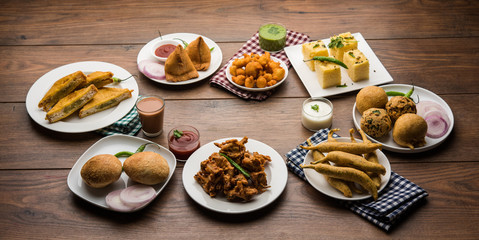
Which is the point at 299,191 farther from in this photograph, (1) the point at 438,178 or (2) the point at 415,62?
(2) the point at 415,62

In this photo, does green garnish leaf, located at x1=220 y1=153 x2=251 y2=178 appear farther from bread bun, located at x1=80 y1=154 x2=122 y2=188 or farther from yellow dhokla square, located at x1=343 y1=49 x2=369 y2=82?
yellow dhokla square, located at x1=343 y1=49 x2=369 y2=82

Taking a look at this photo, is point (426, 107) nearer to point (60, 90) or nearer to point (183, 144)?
point (183, 144)

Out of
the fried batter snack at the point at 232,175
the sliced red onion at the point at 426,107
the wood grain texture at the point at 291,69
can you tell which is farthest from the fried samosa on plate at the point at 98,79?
the sliced red onion at the point at 426,107

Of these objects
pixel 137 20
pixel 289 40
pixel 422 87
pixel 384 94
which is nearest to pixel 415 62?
pixel 422 87

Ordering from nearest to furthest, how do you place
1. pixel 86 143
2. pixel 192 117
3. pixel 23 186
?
pixel 23 186, pixel 86 143, pixel 192 117

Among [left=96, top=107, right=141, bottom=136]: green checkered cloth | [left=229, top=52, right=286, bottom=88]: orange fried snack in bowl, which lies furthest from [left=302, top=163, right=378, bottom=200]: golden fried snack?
[left=96, top=107, right=141, bottom=136]: green checkered cloth
